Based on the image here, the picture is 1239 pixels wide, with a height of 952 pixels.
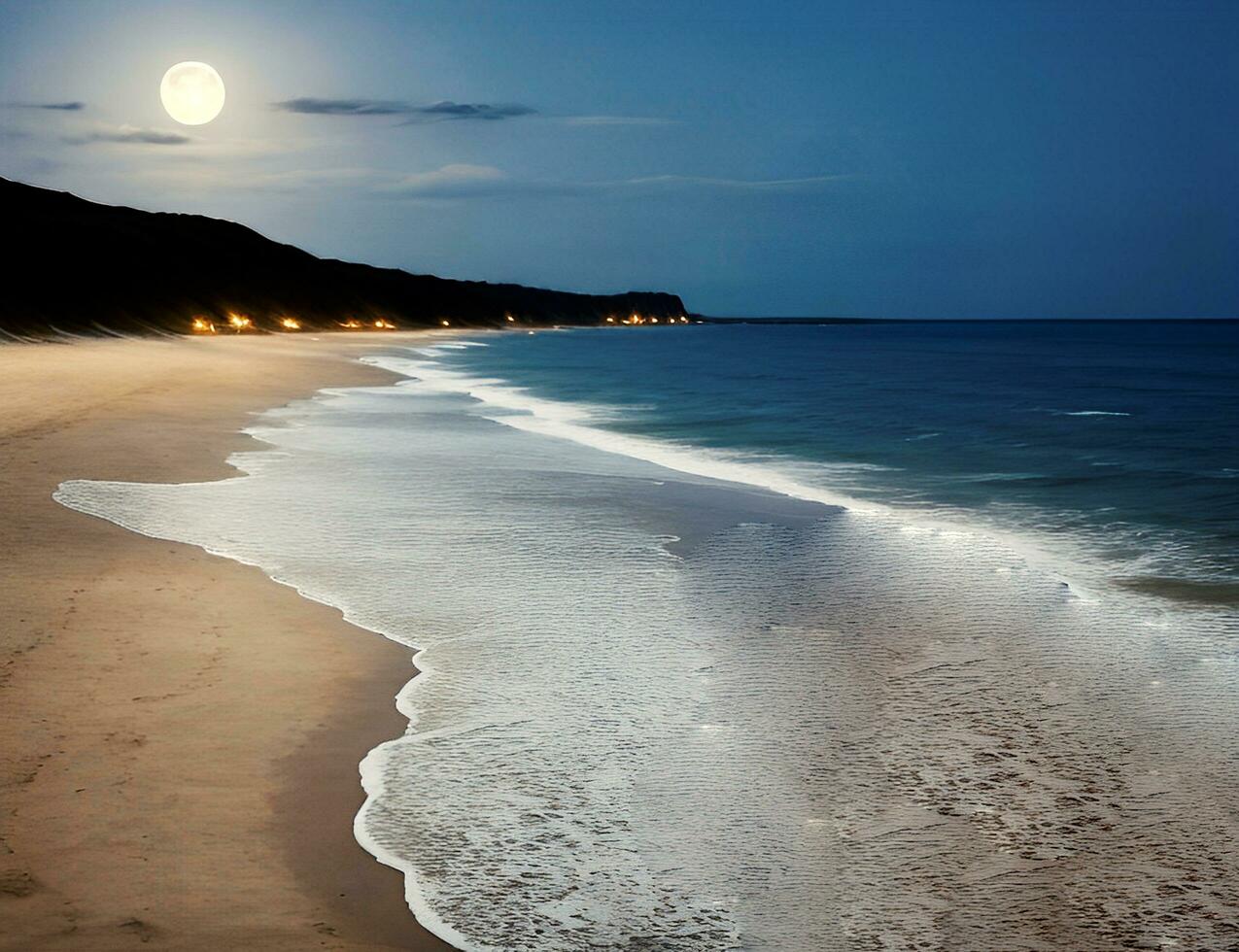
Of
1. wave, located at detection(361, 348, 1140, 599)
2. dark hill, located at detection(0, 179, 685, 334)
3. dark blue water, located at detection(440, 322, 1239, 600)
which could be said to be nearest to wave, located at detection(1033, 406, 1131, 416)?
dark blue water, located at detection(440, 322, 1239, 600)

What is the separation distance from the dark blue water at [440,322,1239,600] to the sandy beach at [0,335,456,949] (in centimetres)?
795

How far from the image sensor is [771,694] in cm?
695

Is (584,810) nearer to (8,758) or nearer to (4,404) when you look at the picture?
→ (8,758)

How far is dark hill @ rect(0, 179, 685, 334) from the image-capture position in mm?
76062

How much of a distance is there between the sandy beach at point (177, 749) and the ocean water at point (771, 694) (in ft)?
0.93

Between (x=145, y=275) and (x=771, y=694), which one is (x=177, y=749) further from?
(x=145, y=275)

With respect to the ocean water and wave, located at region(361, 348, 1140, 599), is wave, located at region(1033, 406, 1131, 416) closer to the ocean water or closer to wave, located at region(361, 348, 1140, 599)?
wave, located at region(361, 348, 1140, 599)

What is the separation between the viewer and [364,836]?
4.88 metres

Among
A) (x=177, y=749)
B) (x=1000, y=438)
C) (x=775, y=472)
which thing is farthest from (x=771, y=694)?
(x=1000, y=438)

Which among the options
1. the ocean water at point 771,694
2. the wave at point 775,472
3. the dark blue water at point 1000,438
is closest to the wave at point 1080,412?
the dark blue water at point 1000,438

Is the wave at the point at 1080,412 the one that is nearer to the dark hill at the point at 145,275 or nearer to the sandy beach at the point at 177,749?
the sandy beach at the point at 177,749

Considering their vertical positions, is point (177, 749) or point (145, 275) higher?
point (145, 275)

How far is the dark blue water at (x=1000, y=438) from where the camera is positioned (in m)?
14.8

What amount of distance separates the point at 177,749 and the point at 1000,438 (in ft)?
84.2
